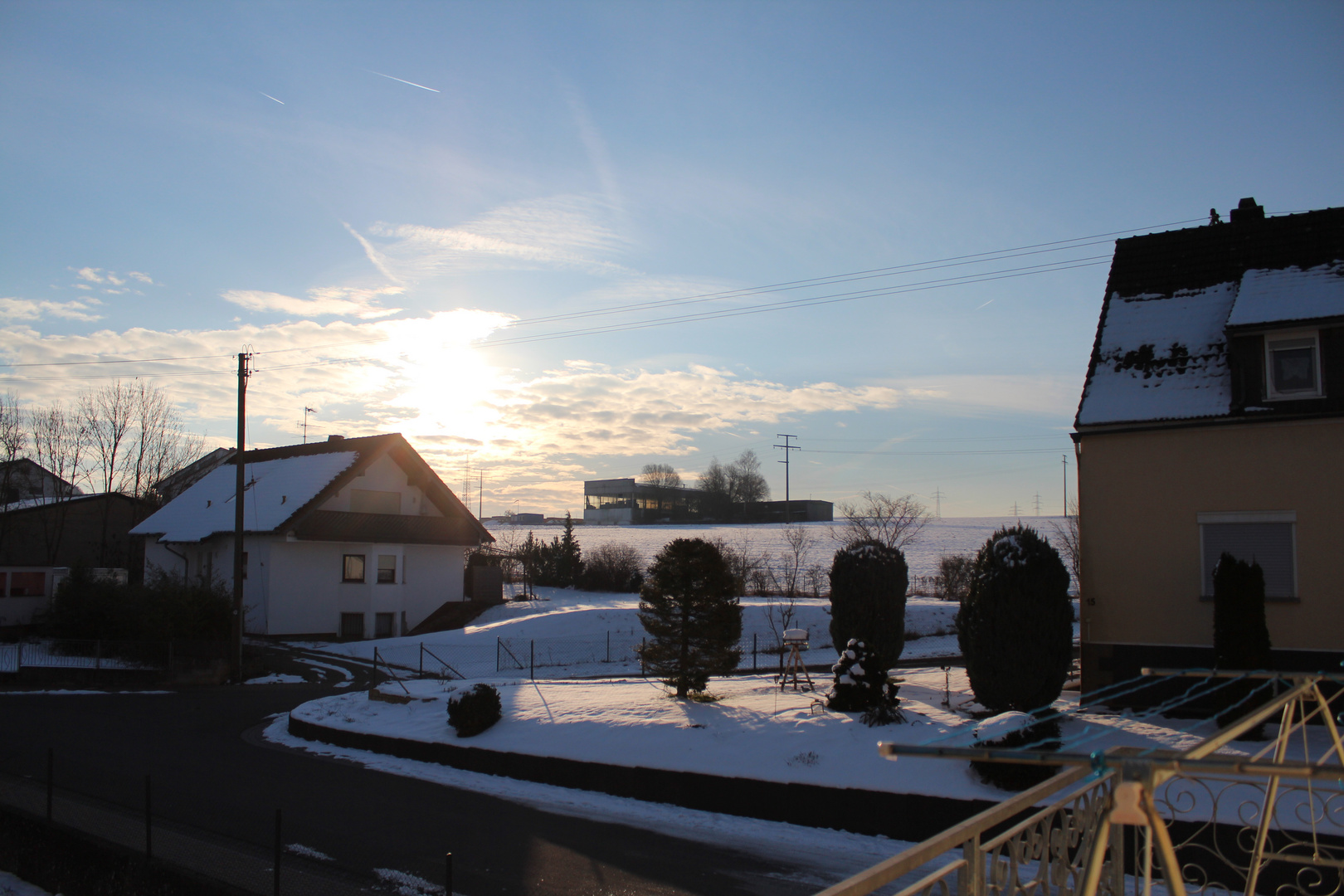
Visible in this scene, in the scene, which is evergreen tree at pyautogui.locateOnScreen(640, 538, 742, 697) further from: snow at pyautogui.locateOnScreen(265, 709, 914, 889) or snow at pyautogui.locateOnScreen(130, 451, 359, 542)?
snow at pyautogui.locateOnScreen(130, 451, 359, 542)

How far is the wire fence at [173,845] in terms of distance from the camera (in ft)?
26.7

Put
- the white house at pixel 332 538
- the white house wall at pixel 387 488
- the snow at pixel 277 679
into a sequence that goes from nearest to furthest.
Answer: the snow at pixel 277 679 < the white house at pixel 332 538 < the white house wall at pixel 387 488

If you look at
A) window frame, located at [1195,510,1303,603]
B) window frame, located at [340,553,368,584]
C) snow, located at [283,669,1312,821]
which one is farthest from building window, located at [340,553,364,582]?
window frame, located at [1195,510,1303,603]

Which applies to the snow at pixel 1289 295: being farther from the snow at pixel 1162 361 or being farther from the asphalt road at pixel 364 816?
the asphalt road at pixel 364 816

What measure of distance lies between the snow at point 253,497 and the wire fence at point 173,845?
973 inches

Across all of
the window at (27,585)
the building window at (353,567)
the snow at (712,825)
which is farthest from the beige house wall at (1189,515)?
the window at (27,585)

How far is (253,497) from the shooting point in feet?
129

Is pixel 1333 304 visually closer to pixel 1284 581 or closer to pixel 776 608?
pixel 1284 581

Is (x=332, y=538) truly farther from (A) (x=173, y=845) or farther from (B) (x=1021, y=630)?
(B) (x=1021, y=630)

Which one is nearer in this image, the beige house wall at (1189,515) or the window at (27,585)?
the beige house wall at (1189,515)

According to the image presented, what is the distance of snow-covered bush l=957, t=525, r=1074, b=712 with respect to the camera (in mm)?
11562

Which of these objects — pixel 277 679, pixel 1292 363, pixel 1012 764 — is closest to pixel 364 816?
pixel 1012 764

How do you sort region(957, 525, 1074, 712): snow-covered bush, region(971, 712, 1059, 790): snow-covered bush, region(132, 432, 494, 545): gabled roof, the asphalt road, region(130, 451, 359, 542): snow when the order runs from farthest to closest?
region(130, 451, 359, 542): snow
region(132, 432, 494, 545): gabled roof
region(957, 525, 1074, 712): snow-covered bush
region(971, 712, 1059, 790): snow-covered bush
the asphalt road

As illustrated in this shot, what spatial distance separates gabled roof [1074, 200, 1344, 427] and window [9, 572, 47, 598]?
1321 inches
